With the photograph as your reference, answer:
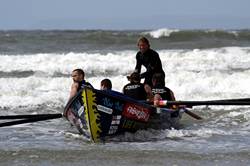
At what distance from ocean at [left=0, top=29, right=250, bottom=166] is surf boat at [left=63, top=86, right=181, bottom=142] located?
0.16 meters

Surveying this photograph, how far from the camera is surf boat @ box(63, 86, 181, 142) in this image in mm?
8219

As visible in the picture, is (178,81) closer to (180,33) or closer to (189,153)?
(189,153)

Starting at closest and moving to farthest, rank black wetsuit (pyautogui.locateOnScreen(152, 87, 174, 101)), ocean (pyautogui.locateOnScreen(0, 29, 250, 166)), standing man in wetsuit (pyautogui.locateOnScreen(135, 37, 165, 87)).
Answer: ocean (pyautogui.locateOnScreen(0, 29, 250, 166)) → black wetsuit (pyautogui.locateOnScreen(152, 87, 174, 101)) → standing man in wetsuit (pyautogui.locateOnScreen(135, 37, 165, 87))

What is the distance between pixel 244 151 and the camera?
7965mm

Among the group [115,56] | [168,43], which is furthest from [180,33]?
[115,56]

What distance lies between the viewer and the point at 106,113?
835 cm

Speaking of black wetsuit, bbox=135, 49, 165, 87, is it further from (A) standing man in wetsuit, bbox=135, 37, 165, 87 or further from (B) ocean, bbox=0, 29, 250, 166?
(B) ocean, bbox=0, 29, 250, 166

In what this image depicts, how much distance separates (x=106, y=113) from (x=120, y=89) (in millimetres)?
7935

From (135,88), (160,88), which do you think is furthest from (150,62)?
(135,88)

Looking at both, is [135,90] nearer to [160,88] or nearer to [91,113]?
[160,88]

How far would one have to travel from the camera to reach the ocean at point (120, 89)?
7.78 m

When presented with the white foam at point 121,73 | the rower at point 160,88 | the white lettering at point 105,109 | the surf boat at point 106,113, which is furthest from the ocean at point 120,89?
the rower at point 160,88

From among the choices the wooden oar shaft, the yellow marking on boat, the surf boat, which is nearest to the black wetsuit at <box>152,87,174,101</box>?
the surf boat

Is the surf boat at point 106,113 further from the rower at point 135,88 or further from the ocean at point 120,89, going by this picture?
the rower at point 135,88
